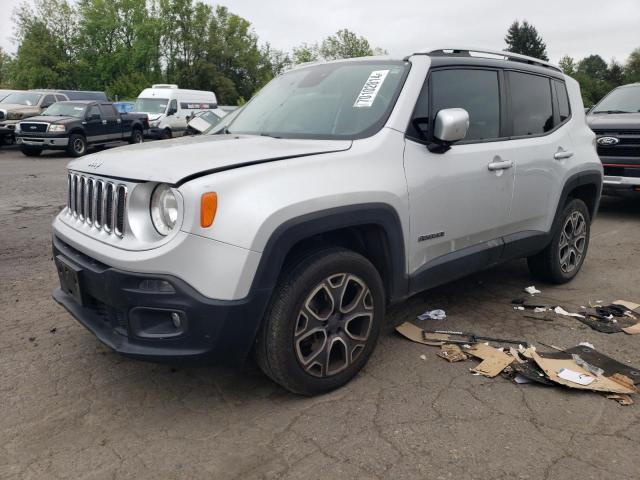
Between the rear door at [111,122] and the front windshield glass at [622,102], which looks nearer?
the front windshield glass at [622,102]

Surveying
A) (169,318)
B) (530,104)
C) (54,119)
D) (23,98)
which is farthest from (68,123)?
(169,318)

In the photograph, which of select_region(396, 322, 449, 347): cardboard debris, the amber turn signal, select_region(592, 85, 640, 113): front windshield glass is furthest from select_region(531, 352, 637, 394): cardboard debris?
select_region(592, 85, 640, 113): front windshield glass

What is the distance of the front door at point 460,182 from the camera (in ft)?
11.1

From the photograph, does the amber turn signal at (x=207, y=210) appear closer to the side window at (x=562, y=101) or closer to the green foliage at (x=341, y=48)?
the side window at (x=562, y=101)

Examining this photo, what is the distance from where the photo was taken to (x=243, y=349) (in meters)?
2.72

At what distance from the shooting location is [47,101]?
20.0m

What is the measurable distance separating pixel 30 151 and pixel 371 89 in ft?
54.7

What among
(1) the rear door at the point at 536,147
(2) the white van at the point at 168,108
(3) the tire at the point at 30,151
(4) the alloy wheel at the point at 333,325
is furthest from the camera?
(2) the white van at the point at 168,108

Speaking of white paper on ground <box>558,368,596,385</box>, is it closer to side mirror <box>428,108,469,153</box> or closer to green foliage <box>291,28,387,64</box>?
side mirror <box>428,108,469,153</box>

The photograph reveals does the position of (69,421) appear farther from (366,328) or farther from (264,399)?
(366,328)

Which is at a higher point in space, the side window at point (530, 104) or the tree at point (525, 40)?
the tree at point (525, 40)

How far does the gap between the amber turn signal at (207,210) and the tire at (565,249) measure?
10.4ft

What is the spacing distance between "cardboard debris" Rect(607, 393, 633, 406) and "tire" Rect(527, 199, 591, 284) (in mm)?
1845

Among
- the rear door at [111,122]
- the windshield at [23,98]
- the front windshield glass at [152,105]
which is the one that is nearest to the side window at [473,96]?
the rear door at [111,122]
